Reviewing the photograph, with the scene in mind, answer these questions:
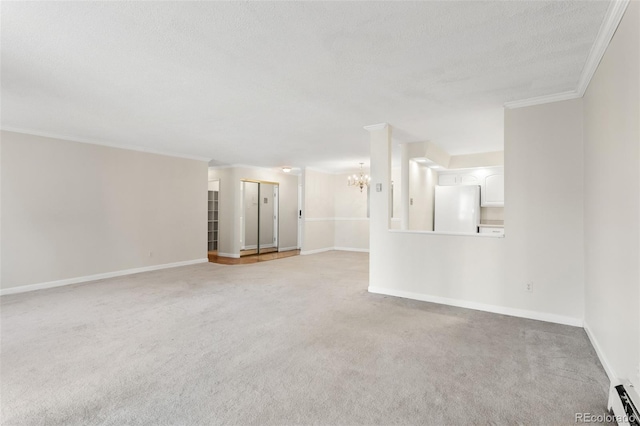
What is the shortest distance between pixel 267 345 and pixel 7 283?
4.33 meters

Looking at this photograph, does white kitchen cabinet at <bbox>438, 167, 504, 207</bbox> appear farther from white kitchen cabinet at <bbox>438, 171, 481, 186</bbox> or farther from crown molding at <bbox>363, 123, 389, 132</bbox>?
crown molding at <bbox>363, 123, 389, 132</bbox>

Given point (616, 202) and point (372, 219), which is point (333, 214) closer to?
point (372, 219)

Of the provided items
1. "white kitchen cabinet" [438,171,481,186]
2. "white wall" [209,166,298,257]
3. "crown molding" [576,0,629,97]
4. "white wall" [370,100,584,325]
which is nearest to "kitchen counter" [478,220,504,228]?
"white kitchen cabinet" [438,171,481,186]

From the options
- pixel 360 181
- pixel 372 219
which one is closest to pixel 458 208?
pixel 360 181

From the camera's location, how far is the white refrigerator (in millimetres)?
6492

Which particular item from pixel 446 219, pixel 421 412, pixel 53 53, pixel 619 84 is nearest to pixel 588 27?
pixel 619 84

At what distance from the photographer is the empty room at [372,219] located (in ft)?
6.23

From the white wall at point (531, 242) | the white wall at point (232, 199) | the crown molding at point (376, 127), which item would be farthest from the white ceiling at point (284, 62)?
the white wall at point (232, 199)

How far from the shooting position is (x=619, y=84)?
77.6 inches

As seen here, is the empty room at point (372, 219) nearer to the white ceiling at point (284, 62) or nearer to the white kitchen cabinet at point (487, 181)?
the white ceiling at point (284, 62)

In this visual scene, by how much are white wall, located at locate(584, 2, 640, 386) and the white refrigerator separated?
3.68 meters

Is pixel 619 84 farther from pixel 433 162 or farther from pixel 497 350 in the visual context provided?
pixel 433 162

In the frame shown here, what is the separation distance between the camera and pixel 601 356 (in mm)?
2426

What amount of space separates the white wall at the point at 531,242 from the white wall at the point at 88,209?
5.10 m
